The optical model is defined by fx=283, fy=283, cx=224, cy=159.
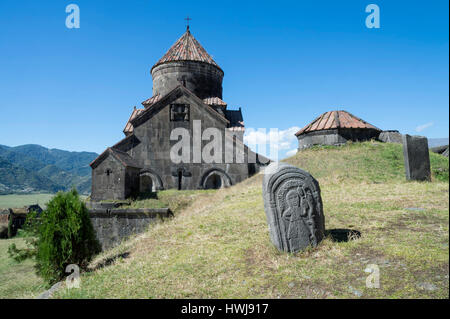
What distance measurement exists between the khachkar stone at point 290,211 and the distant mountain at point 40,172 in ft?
14.3

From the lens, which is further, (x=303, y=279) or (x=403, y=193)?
(x=403, y=193)

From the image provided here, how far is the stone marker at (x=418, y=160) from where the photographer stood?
361 inches

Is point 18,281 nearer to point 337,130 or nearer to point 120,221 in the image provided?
point 120,221

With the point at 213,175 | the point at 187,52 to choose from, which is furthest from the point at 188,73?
the point at 213,175

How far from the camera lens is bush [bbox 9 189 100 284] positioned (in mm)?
5281

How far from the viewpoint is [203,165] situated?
492 inches

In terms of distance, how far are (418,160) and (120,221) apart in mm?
9952

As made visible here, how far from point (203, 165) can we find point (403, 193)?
7573 mm

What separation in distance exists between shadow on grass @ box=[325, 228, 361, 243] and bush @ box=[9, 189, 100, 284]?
4.59m

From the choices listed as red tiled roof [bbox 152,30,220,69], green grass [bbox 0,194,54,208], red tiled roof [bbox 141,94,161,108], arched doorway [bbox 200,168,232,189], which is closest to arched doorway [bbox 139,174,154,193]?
arched doorway [bbox 200,168,232,189]

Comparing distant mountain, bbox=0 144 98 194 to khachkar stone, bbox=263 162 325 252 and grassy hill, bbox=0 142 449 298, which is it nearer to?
grassy hill, bbox=0 142 449 298

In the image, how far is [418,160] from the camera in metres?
9.24
